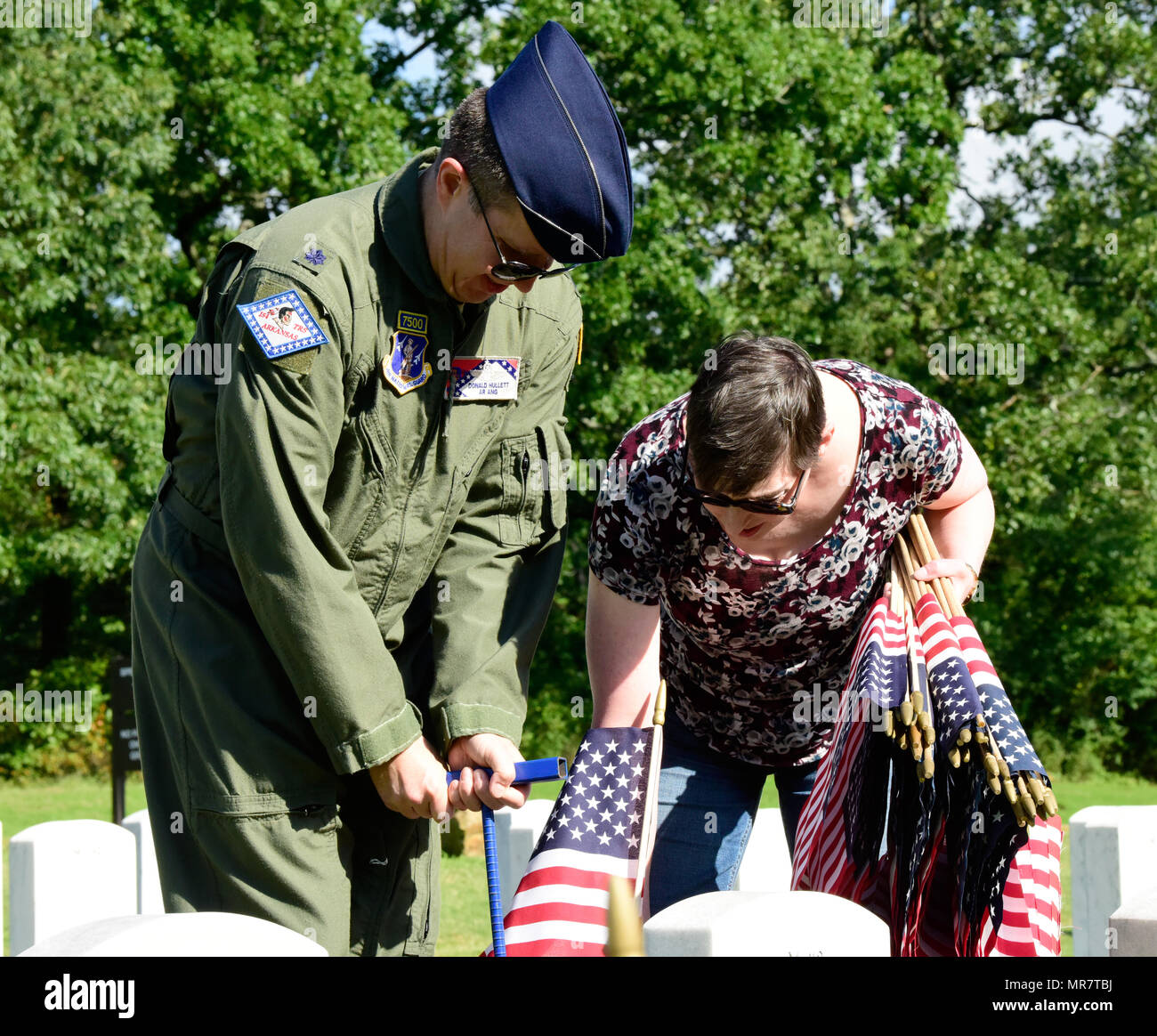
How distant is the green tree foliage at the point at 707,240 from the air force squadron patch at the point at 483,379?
9.74m

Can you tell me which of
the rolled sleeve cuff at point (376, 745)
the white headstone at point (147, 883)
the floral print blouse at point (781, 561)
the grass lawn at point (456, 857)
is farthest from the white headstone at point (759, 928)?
the grass lawn at point (456, 857)

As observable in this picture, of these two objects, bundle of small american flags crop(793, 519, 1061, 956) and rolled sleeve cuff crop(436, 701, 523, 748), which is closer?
bundle of small american flags crop(793, 519, 1061, 956)

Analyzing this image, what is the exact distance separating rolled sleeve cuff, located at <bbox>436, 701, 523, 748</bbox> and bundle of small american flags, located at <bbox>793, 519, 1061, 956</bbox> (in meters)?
0.56

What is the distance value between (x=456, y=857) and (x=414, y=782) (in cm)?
568

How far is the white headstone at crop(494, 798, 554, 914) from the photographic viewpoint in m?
3.03

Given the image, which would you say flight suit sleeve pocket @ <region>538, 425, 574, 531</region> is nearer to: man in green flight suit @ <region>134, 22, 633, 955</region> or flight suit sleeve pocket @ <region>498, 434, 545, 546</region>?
flight suit sleeve pocket @ <region>498, 434, 545, 546</region>

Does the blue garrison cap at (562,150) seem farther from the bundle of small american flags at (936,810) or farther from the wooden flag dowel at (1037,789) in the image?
the wooden flag dowel at (1037,789)

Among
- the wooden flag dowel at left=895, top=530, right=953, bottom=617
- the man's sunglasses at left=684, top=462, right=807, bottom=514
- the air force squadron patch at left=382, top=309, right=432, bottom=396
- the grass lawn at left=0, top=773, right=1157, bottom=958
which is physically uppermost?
the air force squadron patch at left=382, top=309, right=432, bottom=396

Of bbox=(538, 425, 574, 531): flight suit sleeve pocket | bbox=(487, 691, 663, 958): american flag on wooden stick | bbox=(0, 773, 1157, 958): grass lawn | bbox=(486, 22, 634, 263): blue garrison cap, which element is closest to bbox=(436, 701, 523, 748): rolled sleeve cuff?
bbox=(487, 691, 663, 958): american flag on wooden stick

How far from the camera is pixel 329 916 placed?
213cm

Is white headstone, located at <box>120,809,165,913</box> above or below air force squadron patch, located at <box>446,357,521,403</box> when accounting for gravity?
below
